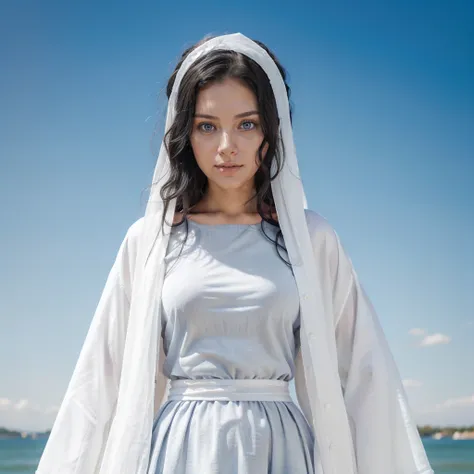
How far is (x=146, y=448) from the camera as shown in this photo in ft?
7.65

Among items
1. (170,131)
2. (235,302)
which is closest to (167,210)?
(170,131)

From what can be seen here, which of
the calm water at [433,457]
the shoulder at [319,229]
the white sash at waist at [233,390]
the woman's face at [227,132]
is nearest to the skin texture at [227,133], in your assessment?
the woman's face at [227,132]

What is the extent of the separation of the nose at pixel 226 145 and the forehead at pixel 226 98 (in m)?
0.07

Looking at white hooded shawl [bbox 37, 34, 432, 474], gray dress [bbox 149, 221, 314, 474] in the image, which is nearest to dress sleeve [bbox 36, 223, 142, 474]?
white hooded shawl [bbox 37, 34, 432, 474]

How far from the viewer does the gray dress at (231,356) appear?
2273 millimetres

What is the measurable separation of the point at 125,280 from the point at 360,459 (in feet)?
2.62

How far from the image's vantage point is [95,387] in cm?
251

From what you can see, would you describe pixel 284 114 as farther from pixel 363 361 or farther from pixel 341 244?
pixel 363 361

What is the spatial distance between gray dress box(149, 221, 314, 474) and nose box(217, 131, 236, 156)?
25 centimetres

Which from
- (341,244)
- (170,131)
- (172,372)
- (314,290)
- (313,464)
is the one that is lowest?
(313,464)

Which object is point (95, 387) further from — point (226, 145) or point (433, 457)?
point (433, 457)

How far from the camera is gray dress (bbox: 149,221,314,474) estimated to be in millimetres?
2273

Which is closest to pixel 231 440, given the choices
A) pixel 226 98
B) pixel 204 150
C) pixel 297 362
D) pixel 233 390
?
pixel 233 390

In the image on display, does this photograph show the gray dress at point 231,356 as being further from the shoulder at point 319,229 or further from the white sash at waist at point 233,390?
A: the shoulder at point 319,229
